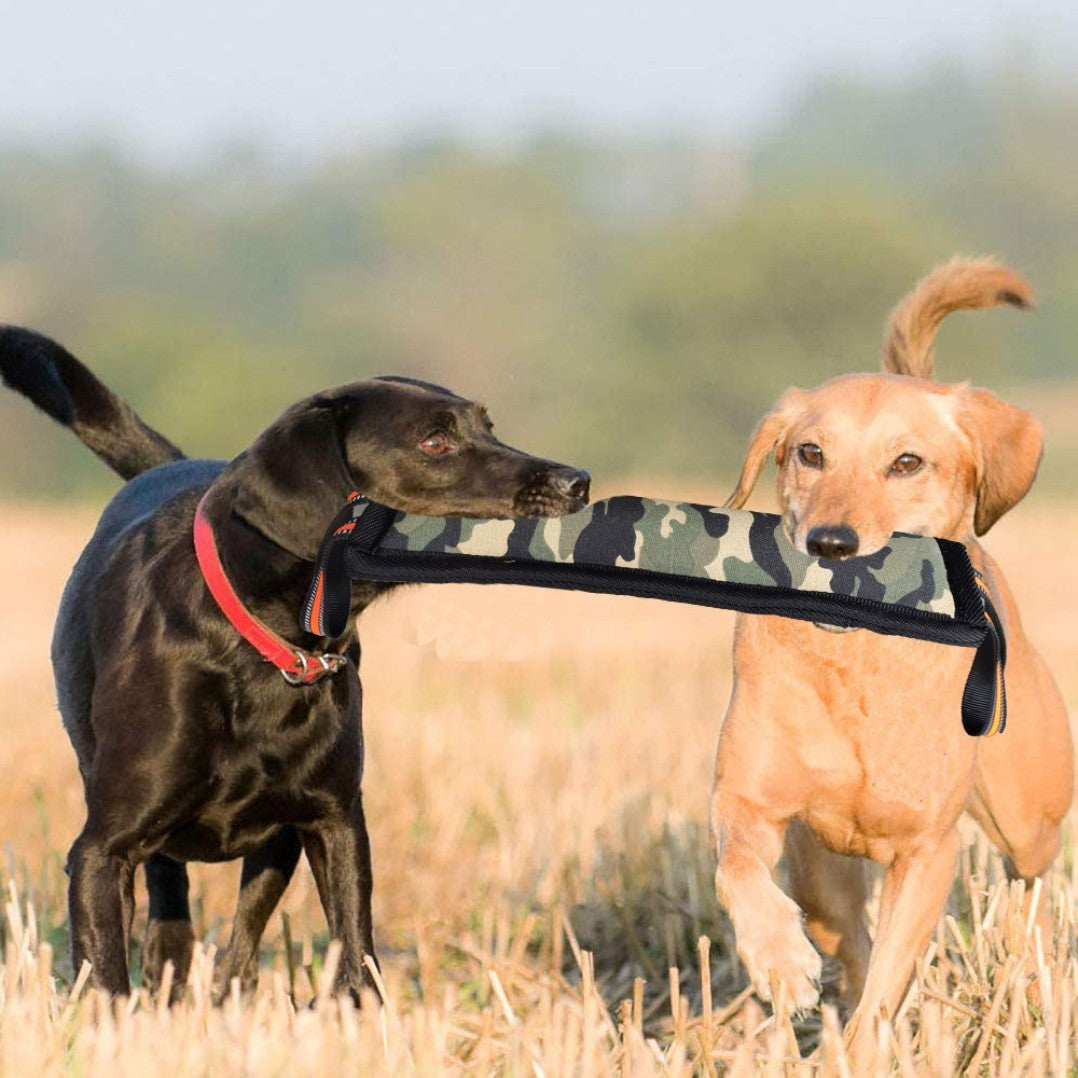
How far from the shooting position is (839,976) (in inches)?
223

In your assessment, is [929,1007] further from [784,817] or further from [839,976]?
[839,976]

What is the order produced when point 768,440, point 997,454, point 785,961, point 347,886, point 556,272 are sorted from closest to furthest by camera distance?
point 785,961, point 347,886, point 997,454, point 768,440, point 556,272

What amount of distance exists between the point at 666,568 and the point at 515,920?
2353mm

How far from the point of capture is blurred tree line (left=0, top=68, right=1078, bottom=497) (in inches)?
1674

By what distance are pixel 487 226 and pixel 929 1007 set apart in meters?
50.4

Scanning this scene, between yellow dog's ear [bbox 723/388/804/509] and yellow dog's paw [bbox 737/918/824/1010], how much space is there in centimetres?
126

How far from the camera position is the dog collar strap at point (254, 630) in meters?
4.29

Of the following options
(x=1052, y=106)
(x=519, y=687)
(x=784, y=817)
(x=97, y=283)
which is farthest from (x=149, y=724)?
(x=1052, y=106)

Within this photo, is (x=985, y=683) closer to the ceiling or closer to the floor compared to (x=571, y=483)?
closer to the floor

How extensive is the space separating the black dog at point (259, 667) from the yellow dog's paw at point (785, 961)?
107 cm

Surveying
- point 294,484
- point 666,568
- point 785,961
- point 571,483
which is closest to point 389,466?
point 294,484

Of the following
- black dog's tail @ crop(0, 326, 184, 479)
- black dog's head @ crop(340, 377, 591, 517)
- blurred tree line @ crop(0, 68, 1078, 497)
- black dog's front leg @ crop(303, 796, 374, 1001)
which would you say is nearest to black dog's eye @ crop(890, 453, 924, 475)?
black dog's head @ crop(340, 377, 591, 517)

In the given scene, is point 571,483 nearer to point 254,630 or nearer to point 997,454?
point 254,630

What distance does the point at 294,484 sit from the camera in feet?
13.9
